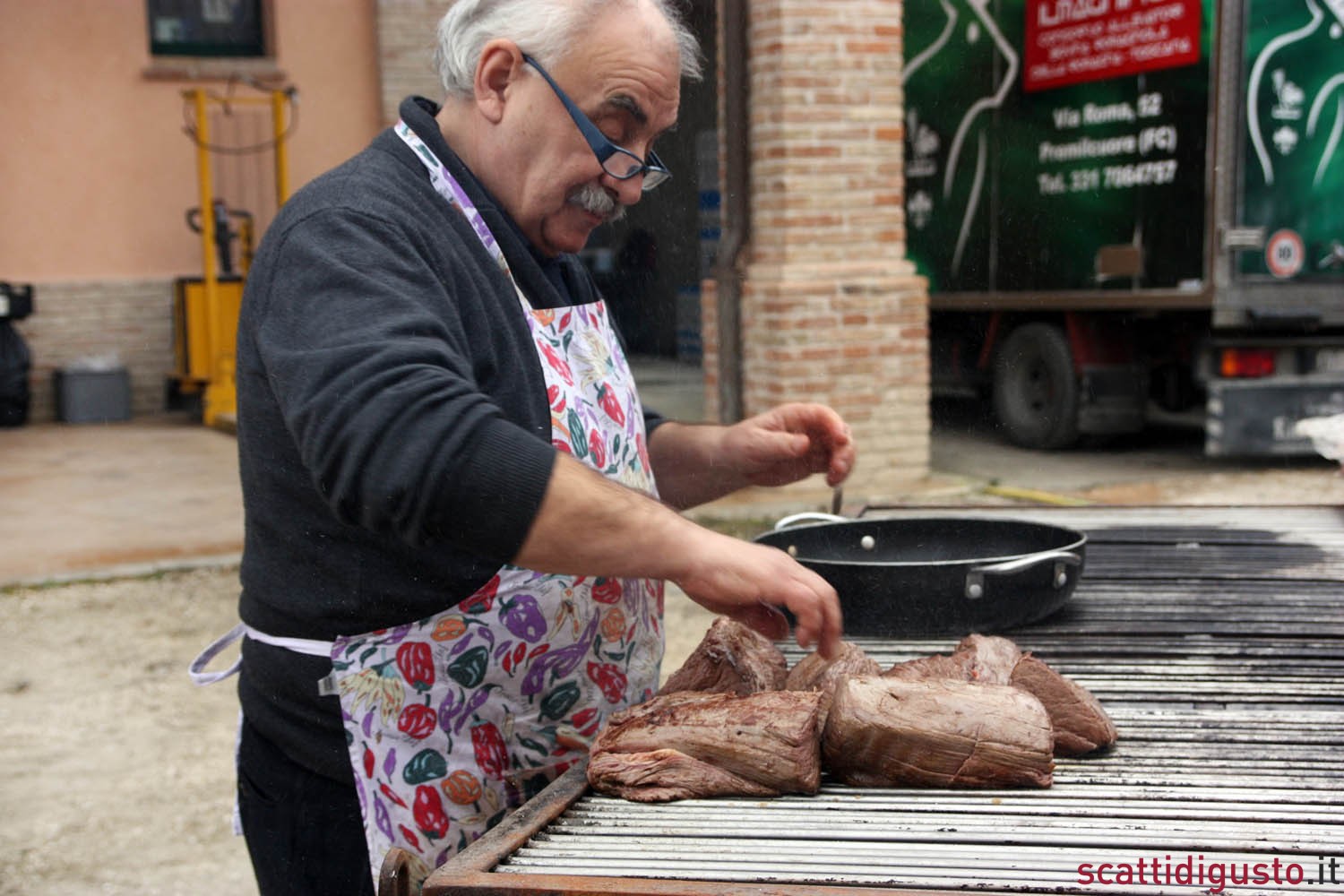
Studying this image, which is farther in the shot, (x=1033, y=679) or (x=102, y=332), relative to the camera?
(x=102, y=332)

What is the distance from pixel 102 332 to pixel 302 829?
1136cm

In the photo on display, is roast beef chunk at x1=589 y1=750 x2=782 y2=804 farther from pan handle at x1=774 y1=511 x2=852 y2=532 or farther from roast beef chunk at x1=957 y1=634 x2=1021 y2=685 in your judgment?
pan handle at x1=774 y1=511 x2=852 y2=532

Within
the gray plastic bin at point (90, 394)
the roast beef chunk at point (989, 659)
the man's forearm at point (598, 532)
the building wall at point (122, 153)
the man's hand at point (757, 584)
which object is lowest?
the gray plastic bin at point (90, 394)

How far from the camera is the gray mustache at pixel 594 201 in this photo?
1.87 metres

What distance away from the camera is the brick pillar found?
7371 millimetres

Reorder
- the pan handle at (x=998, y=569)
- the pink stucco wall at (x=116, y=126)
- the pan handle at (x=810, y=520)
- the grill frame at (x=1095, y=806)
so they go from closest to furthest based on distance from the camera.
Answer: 1. the grill frame at (x=1095, y=806)
2. the pan handle at (x=998, y=569)
3. the pan handle at (x=810, y=520)
4. the pink stucco wall at (x=116, y=126)

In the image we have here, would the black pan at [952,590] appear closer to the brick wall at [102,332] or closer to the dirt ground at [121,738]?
the dirt ground at [121,738]

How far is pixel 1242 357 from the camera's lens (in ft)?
26.3

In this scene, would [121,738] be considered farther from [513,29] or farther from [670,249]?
[670,249]

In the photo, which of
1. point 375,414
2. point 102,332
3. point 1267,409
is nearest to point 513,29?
point 375,414

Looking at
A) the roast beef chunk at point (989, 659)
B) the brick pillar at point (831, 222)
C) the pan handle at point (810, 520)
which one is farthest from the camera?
the brick pillar at point (831, 222)

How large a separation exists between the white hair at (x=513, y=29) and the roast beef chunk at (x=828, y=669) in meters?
0.84

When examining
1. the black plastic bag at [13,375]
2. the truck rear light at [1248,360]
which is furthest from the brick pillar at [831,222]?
the black plastic bag at [13,375]

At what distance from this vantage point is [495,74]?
1.80 metres
